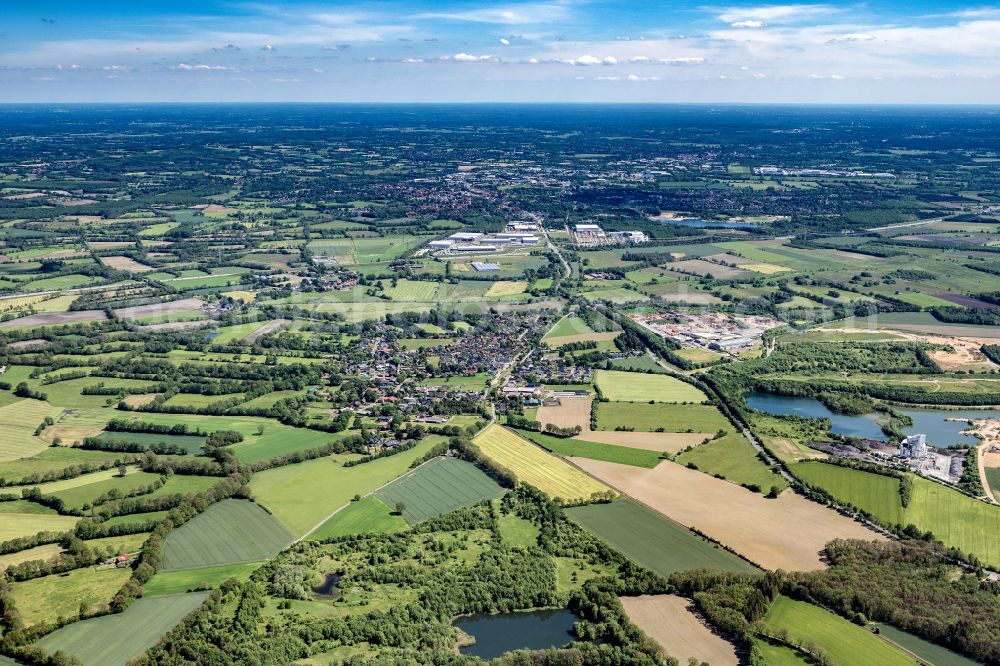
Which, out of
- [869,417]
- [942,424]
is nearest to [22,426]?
[869,417]

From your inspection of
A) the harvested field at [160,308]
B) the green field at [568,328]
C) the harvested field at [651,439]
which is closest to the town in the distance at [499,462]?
the harvested field at [651,439]

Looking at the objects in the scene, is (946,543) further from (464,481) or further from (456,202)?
(456,202)

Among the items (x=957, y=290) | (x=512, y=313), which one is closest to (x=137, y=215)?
(x=512, y=313)

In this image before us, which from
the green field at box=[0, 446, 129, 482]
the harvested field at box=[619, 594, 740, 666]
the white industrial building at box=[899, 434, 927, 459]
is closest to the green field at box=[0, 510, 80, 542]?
the green field at box=[0, 446, 129, 482]

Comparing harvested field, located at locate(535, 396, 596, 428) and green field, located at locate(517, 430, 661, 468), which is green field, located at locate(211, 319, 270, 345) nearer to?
harvested field, located at locate(535, 396, 596, 428)

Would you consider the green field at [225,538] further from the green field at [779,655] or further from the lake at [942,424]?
the lake at [942,424]

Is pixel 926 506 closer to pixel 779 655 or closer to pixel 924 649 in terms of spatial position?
pixel 924 649
